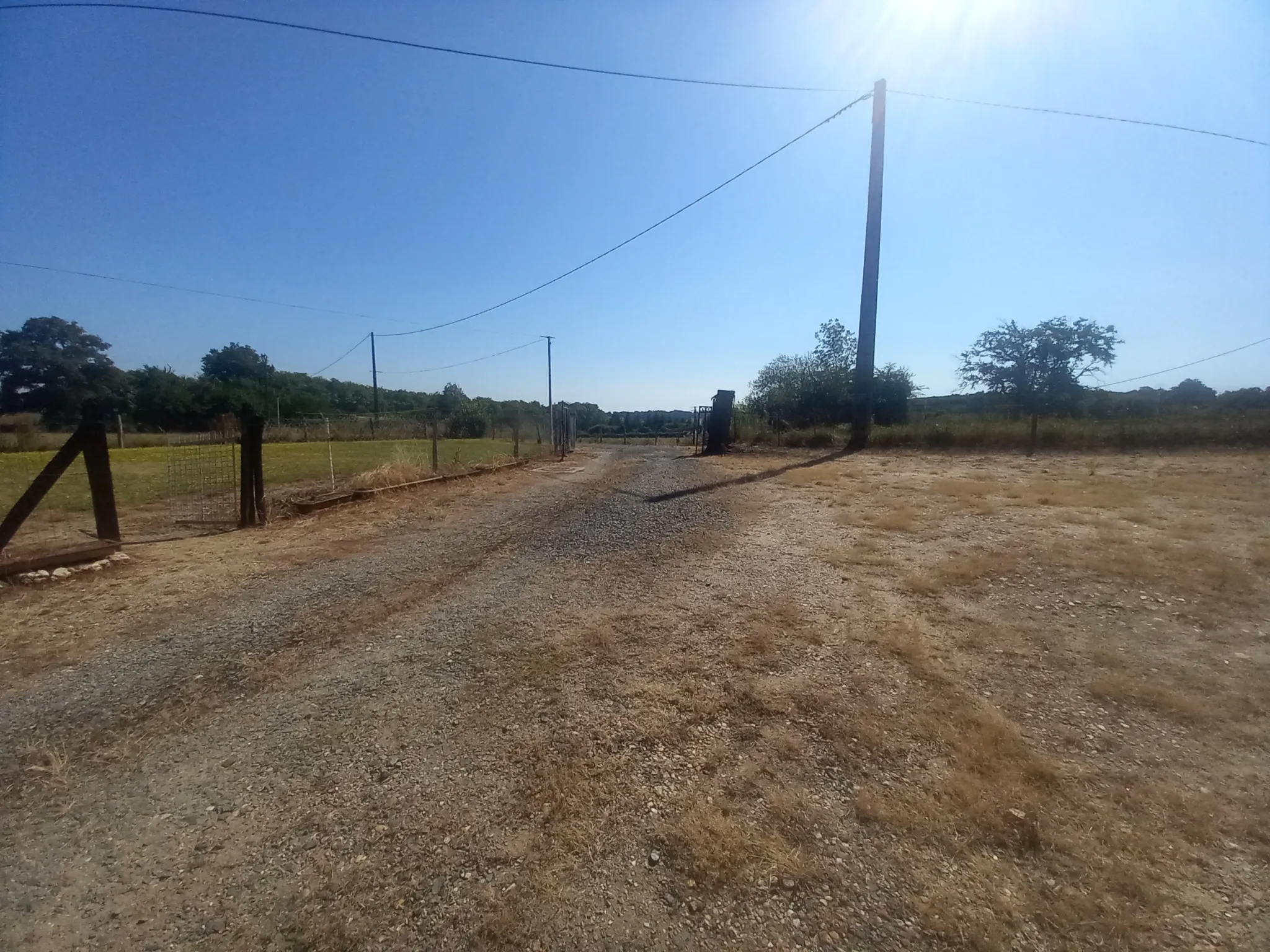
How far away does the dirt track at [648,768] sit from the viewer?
1.90m

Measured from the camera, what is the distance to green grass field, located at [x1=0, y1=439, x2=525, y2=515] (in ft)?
32.7

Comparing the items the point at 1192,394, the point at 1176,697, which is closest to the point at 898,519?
the point at 1176,697

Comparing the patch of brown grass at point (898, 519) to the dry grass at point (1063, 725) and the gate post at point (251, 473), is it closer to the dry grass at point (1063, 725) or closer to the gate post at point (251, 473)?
the dry grass at point (1063, 725)

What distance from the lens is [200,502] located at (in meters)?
9.22

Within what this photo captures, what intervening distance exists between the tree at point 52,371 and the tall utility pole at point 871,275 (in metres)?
46.6

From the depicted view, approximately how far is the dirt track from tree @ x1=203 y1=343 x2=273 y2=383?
60.5 metres

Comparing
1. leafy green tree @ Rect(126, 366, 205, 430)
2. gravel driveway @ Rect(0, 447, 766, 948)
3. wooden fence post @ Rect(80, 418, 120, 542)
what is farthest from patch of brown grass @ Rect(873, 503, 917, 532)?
leafy green tree @ Rect(126, 366, 205, 430)

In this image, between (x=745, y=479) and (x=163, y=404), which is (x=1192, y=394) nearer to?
(x=745, y=479)

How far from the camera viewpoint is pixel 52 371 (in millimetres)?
38969

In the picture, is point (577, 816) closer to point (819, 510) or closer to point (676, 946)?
point (676, 946)

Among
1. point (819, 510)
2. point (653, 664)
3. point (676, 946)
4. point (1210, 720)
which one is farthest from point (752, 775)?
point (819, 510)

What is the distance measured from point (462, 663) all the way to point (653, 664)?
1.29 meters

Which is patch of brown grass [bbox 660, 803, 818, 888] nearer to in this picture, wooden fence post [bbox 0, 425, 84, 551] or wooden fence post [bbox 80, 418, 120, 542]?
wooden fence post [bbox 0, 425, 84, 551]

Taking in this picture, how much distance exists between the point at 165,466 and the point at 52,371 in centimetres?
3733
